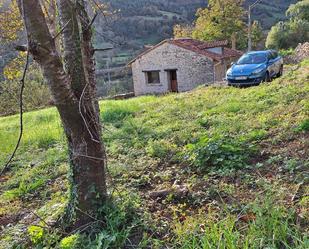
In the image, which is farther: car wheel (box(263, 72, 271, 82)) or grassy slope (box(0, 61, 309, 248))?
car wheel (box(263, 72, 271, 82))

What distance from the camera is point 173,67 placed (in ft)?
103

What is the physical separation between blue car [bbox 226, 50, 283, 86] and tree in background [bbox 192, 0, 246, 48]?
995 inches

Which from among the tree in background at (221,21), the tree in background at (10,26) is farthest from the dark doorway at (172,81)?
the tree in background at (10,26)

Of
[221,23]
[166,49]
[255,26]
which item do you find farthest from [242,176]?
[255,26]

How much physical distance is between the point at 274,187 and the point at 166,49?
28706mm

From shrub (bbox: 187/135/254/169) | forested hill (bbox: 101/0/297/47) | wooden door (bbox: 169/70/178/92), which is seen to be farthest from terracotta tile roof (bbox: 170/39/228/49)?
forested hill (bbox: 101/0/297/47)

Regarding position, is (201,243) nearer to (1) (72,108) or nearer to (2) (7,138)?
(1) (72,108)

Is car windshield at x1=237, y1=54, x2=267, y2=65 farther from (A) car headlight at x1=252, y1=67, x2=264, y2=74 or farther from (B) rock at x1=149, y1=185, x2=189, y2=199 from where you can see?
(B) rock at x1=149, y1=185, x2=189, y2=199

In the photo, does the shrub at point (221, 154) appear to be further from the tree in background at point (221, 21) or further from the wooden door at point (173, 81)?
the tree in background at point (221, 21)

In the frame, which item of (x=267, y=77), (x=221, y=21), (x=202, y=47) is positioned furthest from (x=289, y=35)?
(x=267, y=77)

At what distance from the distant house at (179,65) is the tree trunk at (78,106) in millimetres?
25617

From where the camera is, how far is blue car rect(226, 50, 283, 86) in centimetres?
1433

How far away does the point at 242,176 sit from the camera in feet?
13.6

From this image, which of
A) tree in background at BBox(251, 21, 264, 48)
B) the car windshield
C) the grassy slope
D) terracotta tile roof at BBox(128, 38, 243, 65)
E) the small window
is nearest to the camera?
the grassy slope
